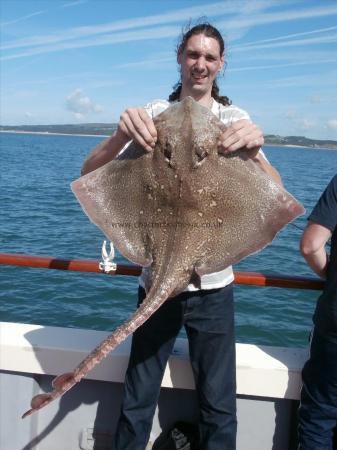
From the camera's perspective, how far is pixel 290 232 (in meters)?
20.1

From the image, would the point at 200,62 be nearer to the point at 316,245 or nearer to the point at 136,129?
the point at 136,129

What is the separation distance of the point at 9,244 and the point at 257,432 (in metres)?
13.8

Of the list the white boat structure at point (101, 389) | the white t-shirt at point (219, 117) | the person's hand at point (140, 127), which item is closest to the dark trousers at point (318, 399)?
the white boat structure at point (101, 389)

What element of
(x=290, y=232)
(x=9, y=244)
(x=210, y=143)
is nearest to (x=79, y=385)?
(x=210, y=143)

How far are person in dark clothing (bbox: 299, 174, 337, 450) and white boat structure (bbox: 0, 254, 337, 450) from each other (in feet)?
1.00

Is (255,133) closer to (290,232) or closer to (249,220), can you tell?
(249,220)

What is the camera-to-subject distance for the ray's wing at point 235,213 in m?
2.48

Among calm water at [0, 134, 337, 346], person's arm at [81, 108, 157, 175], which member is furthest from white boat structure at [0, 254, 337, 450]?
calm water at [0, 134, 337, 346]

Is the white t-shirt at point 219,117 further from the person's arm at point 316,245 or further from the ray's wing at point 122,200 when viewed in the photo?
the person's arm at point 316,245

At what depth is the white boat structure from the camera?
3.38 m

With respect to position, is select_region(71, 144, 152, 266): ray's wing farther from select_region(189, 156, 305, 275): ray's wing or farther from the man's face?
the man's face

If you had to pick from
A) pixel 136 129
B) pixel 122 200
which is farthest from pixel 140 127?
pixel 122 200

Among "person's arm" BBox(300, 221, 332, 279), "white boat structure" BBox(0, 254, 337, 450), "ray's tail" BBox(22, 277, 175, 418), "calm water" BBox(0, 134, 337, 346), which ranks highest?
"person's arm" BBox(300, 221, 332, 279)

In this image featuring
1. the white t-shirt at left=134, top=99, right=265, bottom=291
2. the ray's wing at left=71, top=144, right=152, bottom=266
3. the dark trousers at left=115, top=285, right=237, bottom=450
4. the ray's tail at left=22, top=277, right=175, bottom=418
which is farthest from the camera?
the dark trousers at left=115, top=285, right=237, bottom=450
